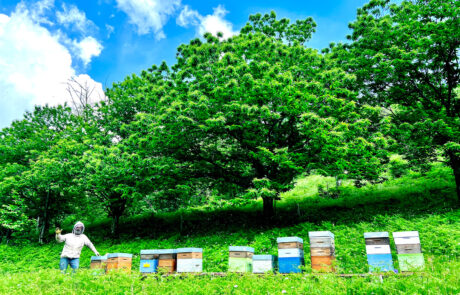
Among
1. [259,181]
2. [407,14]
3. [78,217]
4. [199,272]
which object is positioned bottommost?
[199,272]

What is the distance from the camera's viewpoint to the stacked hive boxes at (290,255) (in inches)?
247

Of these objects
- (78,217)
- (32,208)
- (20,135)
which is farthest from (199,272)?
(20,135)

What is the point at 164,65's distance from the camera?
15883mm

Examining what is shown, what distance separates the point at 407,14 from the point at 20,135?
87.0 feet

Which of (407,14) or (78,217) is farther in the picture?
(78,217)

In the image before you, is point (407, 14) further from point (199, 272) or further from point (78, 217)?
point (78, 217)

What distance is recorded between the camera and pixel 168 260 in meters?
7.41

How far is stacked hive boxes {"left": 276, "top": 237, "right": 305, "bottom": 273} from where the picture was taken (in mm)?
6274

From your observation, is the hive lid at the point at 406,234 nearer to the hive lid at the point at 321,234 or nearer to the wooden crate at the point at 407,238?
the wooden crate at the point at 407,238

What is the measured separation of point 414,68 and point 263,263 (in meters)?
12.8

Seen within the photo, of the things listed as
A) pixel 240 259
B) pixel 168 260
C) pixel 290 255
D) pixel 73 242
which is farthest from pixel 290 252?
pixel 73 242

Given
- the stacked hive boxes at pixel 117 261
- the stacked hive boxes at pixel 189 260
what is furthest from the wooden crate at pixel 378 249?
the stacked hive boxes at pixel 117 261

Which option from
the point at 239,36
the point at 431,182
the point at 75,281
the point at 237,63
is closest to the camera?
the point at 75,281

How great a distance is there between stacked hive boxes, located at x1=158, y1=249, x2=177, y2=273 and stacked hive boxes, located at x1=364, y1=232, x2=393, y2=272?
4801 mm
